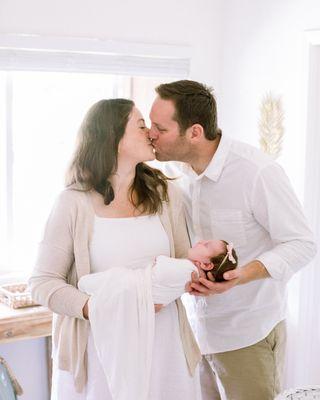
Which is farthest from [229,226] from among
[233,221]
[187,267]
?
[187,267]

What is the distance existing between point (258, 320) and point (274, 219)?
1.30 ft

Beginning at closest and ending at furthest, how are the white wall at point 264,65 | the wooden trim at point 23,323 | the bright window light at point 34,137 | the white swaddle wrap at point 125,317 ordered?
the white swaddle wrap at point 125,317
the wooden trim at point 23,323
the white wall at point 264,65
the bright window light at point 34,137

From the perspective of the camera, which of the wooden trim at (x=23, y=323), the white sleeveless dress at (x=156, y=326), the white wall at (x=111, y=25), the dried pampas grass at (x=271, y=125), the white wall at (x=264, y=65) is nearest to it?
the white sleeveless dress at (x=156, y=326)

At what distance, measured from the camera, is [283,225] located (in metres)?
2.27

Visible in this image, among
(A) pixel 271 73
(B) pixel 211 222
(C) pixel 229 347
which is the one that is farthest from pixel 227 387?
(A) pixel 271 73

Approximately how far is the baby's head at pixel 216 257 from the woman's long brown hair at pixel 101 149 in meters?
0.21

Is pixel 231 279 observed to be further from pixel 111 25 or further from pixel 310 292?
pixel 111 25

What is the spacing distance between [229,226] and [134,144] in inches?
17.7

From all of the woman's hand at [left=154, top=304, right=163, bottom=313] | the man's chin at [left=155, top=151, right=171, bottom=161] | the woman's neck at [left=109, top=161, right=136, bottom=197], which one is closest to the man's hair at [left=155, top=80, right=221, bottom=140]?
the man's chin at [left=155, top=151, right=171, bottom=161]

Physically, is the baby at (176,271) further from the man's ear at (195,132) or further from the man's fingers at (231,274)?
the man's ear at (195,132)

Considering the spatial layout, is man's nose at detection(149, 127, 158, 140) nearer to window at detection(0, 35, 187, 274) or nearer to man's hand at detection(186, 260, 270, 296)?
man's hand at detection(186, 260, 270, 296)

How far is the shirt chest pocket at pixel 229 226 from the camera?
2.37m

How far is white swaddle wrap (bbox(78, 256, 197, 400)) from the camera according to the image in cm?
207

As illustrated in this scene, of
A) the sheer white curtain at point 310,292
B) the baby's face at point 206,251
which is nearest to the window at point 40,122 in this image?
the sheer white curtain at point 310,292
